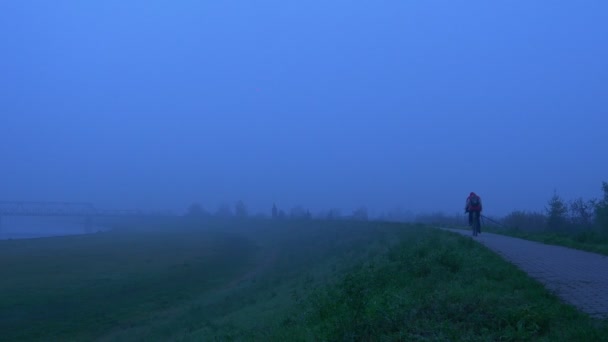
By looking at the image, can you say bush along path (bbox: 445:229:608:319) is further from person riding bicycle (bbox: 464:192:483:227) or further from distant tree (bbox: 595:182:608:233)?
distant tree (bbox: 595:182:608:233)

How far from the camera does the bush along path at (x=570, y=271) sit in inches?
377

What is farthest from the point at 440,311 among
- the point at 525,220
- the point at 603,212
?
the point at 525,220

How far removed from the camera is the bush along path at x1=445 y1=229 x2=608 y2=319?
9.59 metres

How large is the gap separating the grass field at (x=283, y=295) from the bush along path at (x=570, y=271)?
435 mm

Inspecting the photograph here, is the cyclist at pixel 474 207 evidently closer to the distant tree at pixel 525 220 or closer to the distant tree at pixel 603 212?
the distant tree at pixel 603 212

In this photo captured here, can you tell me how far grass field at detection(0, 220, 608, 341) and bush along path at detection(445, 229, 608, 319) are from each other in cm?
43

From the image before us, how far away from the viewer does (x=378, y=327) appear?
8.28 m

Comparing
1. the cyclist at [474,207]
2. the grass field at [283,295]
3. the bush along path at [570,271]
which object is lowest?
the grass field at [283,295]

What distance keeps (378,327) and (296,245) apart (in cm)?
4165

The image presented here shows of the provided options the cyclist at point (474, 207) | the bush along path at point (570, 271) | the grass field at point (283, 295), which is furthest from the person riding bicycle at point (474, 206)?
the bush along path at point (570, 271)

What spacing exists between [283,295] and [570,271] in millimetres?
8792

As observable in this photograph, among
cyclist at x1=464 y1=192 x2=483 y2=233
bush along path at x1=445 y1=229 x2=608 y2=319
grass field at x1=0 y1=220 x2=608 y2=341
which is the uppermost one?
cyclist at x1=464 y1=192 x2=483 y2=233

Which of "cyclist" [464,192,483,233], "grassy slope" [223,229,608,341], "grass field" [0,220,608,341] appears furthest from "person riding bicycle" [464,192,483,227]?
"grassy slope" [223,229,608,341]

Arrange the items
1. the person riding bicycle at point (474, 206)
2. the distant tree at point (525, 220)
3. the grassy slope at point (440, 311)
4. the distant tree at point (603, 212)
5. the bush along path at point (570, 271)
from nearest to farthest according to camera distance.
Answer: the grassy slope at point (440, 311) < the bush along path at point (570, 271) < the person riding bicycle at point (474, 206) < the distant tree at point (603, 212) < the distant tree at point (525, 220)
